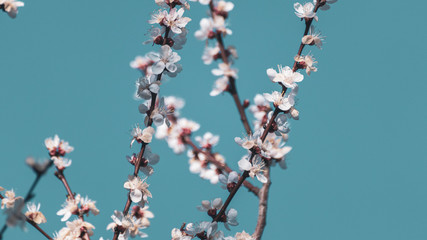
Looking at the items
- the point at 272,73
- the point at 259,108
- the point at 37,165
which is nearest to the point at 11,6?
the point at 272,73

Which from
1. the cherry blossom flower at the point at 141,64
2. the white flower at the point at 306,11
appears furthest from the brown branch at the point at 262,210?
the cherry blossom flower at the point at 141,64

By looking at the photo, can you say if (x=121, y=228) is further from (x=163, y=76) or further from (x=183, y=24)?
(x=183, y=24)

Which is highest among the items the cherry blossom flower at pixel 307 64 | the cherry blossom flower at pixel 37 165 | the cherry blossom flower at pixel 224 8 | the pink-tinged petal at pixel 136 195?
the cherry blossom flower at pixel 224 8

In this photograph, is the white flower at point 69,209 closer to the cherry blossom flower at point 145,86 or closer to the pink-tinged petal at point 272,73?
the cherry blossom flower at point 145,86

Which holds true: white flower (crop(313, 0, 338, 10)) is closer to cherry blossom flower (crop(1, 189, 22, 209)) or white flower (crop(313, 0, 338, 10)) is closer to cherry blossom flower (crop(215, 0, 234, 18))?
cherry blossom flower (crop(215, 0, 234, 18))

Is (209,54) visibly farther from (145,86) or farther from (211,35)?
(145,86)

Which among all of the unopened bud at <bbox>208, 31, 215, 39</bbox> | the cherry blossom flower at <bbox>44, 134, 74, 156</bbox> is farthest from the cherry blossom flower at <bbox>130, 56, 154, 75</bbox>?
the cherry blossom flower at <bbox>44, 134, 74, 156</bbox>
